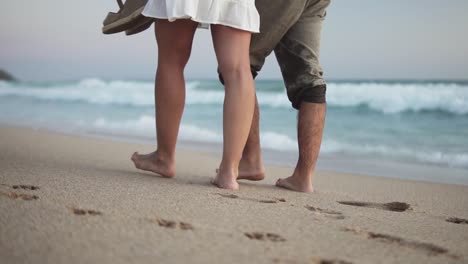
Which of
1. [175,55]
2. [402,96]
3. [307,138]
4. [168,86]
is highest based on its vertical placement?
[402,96]

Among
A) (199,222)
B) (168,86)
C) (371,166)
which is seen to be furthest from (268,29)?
(371,166)

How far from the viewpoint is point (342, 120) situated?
28.7ft

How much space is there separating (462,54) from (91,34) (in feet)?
29.8

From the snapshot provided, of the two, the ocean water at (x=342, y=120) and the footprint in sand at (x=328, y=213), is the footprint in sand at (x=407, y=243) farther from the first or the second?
the ocean water at (x=342, y=120)

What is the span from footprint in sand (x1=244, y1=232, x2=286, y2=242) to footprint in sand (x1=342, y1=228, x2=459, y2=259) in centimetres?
28

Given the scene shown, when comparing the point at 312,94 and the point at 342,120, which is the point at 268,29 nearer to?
the point at 312,94

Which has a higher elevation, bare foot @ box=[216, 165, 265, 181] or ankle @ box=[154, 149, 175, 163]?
ankle @ box=[154, 149, 175, 163]

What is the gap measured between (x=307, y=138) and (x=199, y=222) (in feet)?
3.35

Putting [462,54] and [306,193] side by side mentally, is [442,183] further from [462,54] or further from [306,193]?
[462,54]

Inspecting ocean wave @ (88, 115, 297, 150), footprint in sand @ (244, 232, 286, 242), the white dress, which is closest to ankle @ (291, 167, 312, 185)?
the white dress

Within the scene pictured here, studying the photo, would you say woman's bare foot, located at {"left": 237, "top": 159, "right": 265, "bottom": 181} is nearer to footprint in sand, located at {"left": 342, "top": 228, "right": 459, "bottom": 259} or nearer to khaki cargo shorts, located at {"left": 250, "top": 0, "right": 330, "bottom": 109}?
khaki cargo shorts, located at {"left": 250, "top": 0, "right": 330, "bottom": 109}

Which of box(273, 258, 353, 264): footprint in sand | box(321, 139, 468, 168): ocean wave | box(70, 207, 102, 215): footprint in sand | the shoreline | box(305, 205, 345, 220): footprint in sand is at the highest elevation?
box(321, 139, 468, 168): ocean wave

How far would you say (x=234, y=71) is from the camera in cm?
216

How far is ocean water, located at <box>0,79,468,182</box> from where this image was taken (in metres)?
5.10
